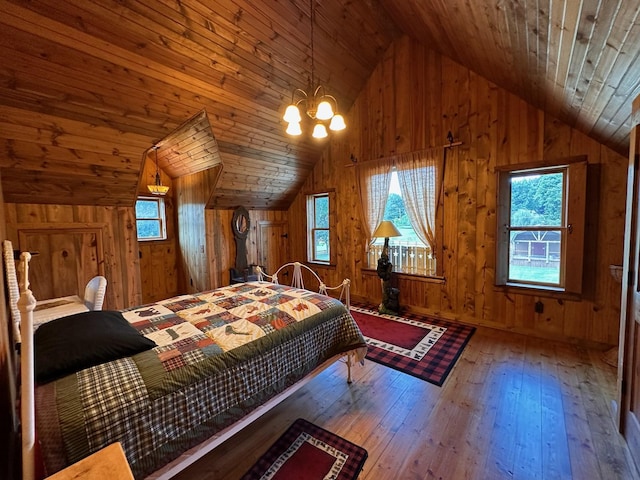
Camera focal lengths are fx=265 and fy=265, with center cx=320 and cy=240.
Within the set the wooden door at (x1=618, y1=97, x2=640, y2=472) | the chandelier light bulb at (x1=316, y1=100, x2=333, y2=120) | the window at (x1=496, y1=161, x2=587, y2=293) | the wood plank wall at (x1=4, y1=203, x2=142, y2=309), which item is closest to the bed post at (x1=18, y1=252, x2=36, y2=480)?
the chandelier light bulb at (x1=316, y1=100, x2=333, y2=120)

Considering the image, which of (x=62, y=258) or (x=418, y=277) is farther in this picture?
(x=418, y=277)

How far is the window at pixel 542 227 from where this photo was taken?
109 inches

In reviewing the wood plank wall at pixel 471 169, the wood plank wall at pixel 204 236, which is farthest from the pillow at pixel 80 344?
the wood plank wall at pixel 471 169

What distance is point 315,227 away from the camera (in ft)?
17.2

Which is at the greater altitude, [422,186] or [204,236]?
[422,186]

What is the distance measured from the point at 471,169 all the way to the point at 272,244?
3570 mm

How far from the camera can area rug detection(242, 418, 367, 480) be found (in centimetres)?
148

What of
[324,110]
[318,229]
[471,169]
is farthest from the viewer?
[318,229]

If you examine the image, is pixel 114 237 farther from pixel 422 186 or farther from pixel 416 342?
pixel 422 186

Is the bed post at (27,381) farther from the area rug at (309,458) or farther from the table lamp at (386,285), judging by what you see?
the table lamp at (386,285)

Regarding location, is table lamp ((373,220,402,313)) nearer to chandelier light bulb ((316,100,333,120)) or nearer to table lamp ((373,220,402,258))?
table lamp ((373,220,402,258))

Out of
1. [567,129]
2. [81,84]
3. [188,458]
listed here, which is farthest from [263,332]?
[567,129]

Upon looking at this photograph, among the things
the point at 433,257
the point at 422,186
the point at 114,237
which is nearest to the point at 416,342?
the point at 433,257

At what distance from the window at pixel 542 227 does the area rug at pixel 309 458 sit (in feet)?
9.06
